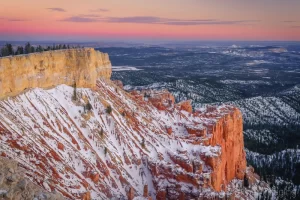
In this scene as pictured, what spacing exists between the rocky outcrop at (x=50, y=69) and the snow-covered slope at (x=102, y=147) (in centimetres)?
168

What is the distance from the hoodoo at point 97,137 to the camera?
166 ft

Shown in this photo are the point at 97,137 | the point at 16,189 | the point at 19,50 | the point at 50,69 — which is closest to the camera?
the point at 16,189

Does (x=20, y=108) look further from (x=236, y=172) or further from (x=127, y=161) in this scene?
(x=236, y=172)

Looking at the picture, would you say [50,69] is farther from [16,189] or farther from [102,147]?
Result: [16,189]

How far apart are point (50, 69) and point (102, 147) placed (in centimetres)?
1722

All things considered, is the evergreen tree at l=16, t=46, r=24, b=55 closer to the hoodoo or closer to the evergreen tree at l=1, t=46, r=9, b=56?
the evergreen tree at l=1, t=46, r=9, b=56

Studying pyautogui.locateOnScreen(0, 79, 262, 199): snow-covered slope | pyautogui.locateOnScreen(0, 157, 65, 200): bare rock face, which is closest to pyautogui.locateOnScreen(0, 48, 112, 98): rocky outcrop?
pyautogui.locateOnScreen(0, 79, 262, 199): snow-covered slope

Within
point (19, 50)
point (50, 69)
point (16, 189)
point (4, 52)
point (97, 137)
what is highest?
point (19, 50)

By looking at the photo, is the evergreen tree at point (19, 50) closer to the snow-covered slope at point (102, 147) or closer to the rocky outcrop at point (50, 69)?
the rocky outcrop at point (50, 69)

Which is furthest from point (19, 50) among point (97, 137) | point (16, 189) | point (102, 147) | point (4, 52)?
point (16, 189)

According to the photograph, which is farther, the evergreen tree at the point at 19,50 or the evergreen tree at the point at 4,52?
the evergreen tree at the point at 19,50

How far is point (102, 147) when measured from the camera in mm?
60844

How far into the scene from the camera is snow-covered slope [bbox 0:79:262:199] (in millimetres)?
49438

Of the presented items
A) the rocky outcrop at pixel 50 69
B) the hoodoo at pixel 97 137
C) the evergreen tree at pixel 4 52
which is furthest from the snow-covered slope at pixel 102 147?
the evergreen tree at pixel 4 52
